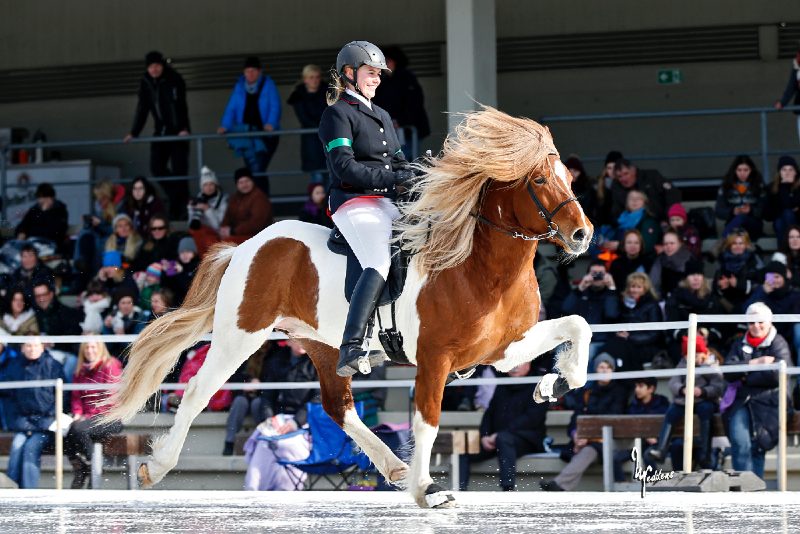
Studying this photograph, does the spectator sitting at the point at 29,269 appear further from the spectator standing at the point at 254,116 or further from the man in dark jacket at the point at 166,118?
the spectator standing at the point at 254,116

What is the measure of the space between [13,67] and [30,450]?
8052 mm

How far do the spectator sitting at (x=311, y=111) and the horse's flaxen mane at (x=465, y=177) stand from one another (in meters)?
6.76

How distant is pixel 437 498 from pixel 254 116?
8.31 meters

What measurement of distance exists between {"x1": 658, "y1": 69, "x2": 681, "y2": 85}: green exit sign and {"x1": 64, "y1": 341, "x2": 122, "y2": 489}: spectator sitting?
7137 mm

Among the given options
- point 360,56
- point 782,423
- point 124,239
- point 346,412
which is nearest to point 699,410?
point 782,423

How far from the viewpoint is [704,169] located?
594 inches

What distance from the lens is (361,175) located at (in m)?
6.68

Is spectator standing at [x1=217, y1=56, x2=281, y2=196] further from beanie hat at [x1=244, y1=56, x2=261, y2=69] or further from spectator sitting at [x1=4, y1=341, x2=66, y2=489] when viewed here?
spectator sitting at [x1=4, y1=341, x2=66, y2=489]

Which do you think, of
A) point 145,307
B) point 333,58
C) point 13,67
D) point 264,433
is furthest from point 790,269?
point 13,67

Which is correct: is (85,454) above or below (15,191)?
below

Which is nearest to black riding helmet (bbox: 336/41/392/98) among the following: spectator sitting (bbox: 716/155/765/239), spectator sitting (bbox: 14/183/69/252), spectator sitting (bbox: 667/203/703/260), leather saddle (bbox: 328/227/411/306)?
leather saddle (bbox: 328/227/411/306)

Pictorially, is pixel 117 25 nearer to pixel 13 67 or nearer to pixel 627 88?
pixel 13 67

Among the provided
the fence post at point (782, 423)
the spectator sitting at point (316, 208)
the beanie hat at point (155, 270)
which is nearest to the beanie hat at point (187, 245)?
the beanie hat at point (155, 270)

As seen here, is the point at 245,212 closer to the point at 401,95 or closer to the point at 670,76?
the point at 401,95
